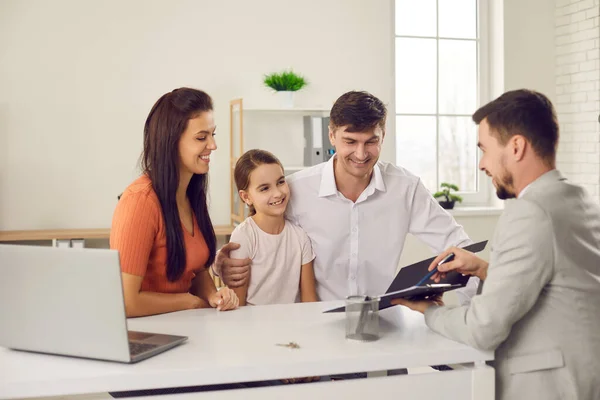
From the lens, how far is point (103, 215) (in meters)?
4.71

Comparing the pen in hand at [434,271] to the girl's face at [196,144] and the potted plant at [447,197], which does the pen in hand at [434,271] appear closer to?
the girl's face at [196,144]

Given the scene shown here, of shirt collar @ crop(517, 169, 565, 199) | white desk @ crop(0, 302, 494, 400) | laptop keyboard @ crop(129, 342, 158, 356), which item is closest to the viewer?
white desk @ crop(0, 302, 494, 400)

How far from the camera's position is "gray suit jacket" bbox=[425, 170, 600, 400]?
161cm

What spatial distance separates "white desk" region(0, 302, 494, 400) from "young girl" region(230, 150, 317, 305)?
454 mm

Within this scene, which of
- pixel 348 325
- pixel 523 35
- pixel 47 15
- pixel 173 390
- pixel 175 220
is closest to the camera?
pixel 348 325

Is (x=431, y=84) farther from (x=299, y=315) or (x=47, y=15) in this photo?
(x=299, y=315)

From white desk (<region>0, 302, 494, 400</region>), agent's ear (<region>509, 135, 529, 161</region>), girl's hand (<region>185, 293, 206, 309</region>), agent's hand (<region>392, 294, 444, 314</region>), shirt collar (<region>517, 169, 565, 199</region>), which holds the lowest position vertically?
white desk (<region>0, 302, 494, 400</region>)

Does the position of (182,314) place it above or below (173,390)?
A: above

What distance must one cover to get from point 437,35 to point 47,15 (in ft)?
9.63

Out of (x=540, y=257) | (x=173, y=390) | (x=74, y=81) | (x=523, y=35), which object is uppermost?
(x=523, y=35)

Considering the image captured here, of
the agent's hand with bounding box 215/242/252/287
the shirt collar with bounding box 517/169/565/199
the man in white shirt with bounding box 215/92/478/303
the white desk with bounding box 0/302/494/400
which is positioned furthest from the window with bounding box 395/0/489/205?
the shirt collar with bounding box 517/169/565/199

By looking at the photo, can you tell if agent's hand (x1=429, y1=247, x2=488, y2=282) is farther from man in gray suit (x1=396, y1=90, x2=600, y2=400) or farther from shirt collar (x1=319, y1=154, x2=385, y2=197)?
shirt collar (x1=319, y1=154, x2=385, y2=197)

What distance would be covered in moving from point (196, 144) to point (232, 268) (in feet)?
1.56

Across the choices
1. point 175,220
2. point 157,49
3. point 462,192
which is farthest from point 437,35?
point 175,220
